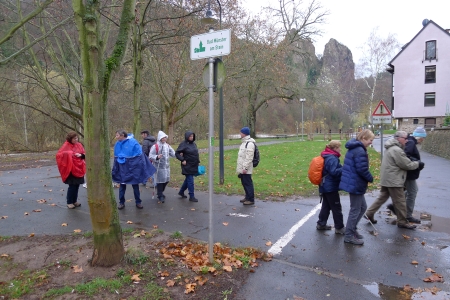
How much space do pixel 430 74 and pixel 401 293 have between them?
154 ft

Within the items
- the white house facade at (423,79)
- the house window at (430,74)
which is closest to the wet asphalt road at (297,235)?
the white house facade at (423,79)

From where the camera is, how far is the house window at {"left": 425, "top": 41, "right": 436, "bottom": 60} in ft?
138

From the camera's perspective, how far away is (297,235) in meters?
5.68

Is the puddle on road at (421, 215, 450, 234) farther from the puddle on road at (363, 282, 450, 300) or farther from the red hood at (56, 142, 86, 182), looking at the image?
the red hood at (56, 142, 86, 182)

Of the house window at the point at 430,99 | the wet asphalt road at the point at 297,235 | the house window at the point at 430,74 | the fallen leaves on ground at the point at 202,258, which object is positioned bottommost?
the wet asphalt road at the point at 297,235

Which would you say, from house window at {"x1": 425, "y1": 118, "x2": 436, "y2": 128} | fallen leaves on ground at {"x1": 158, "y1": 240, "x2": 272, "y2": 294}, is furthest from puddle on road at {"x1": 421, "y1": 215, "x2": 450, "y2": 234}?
house window at {"x1": 425, "y1": 118, "x2": 436, "y2": 128}

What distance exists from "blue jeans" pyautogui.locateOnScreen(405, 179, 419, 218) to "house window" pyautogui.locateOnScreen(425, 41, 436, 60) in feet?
143

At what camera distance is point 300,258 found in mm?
4719

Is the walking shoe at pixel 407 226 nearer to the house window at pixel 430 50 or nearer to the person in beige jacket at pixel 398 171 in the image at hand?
the person in beige jacket at pixel 398 171

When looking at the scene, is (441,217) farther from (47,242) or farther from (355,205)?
(47,242)

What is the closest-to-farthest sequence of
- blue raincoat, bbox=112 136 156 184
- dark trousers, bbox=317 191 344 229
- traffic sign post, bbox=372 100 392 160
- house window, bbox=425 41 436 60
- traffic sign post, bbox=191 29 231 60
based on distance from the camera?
traffic sign post, bbox=191 29 231 60 → dark trousers, bbox=317 191 344 229 → blue raincoat, bbox=112 136 156 184 → traffic sign post, bbox=372 100 392 160 → house window, bbox=425 41 436 60

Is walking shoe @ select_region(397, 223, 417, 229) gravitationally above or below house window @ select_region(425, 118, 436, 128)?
below

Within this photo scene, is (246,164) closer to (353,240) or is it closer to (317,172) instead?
(317,172)

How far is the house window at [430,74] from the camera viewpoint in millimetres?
42200
